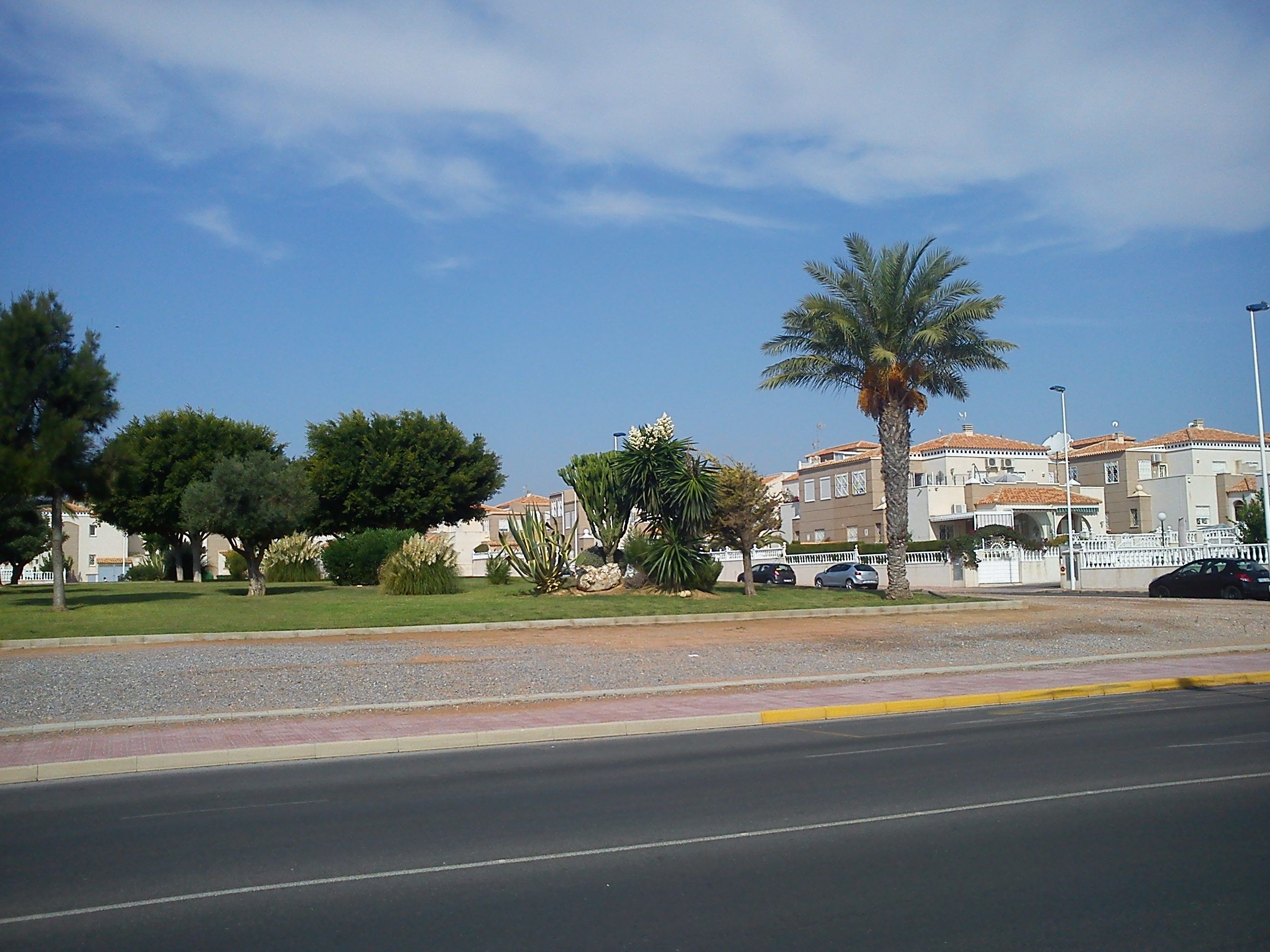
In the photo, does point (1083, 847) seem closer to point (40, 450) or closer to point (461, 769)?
point (461, 769)

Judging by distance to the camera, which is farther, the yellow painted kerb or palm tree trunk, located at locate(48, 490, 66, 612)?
palm tree trunk, located at locate(48, 490, 66, 612)

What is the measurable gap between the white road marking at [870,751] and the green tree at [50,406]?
2377 cm

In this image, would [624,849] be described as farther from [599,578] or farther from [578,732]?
[599,578]

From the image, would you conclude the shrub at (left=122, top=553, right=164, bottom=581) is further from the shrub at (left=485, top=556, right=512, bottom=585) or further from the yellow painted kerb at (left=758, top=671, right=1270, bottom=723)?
the yellow painted kerb at (left=758, top=671, right=1270, bottom=723)

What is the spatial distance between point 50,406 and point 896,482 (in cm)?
2372

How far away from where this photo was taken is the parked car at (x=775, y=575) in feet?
169

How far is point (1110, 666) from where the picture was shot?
62.6ft

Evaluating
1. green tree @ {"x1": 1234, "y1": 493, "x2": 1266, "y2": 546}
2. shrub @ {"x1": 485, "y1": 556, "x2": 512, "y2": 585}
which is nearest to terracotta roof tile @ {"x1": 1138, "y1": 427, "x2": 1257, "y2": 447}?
green tree @ {"x1": 1234, "y1": 493, "x2": 1266, "y2": 546}

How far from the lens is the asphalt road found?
5.65 m

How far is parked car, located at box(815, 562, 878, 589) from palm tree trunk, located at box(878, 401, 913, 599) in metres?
13.5

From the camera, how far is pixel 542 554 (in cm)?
3175

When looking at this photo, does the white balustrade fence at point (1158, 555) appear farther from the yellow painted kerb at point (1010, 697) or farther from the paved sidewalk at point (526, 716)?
the yellow painted kerb at point (1010, 697)

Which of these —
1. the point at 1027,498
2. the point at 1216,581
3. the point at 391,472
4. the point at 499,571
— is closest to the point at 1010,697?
the point at 1216,581

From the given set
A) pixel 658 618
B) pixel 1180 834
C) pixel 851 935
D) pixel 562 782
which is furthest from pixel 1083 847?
pixel 658 618
